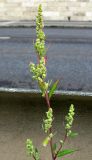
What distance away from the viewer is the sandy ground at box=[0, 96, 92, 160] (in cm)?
302

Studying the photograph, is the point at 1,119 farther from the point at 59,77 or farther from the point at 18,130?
the point at 59,77

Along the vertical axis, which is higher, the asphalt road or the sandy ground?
the asphalt road

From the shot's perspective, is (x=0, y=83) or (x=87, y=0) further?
(x=87, y=0)

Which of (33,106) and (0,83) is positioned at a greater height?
(0,83)

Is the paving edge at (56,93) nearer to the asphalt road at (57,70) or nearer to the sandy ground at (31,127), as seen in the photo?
the asphalt road at (57,70)

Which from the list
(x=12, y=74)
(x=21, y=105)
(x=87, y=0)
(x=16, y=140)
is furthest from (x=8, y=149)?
(x=87, y=0)

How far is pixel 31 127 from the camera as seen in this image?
3117 mm

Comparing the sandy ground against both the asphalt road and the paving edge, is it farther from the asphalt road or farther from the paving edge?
the paving edge

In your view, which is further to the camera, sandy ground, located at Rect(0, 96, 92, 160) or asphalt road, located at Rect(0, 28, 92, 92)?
sandy ground, located at Rect(0, 96, 92, 160)

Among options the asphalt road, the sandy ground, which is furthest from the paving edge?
the sandy ground

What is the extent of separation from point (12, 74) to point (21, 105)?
268 millimetres

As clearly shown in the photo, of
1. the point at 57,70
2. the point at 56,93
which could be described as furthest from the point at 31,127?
the point at 56,93

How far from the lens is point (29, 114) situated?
10.2 ft

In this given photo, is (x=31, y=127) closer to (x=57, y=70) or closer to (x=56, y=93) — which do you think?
(x=57, y=70)
